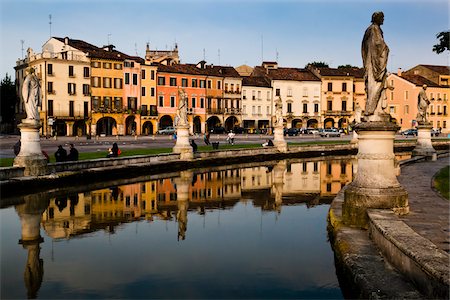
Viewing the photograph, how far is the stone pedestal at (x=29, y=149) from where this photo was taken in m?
20.5

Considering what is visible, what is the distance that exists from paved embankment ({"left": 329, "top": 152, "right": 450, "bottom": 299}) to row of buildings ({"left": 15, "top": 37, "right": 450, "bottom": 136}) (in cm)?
5570

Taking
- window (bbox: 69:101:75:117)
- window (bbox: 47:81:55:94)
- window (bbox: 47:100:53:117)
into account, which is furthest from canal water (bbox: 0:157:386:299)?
window (bbox: 69:101:75:117)

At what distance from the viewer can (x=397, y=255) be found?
25.8 ft

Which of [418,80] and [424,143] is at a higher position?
[418,80]

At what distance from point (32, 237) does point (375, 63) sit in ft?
31.2

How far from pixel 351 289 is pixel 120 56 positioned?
7199cm

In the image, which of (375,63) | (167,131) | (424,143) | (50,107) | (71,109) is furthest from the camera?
(167,131)

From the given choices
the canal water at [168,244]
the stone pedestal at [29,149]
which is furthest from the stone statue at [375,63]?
the stone pedestal at [29,149]

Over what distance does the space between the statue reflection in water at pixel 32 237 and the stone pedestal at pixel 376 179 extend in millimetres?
6569

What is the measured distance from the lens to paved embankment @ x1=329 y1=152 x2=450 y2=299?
6.58m

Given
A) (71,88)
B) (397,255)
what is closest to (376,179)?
(397,255)

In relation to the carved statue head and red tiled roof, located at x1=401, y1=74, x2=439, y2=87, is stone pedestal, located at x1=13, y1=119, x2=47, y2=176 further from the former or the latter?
red tiled roof, located at x1=401, y1=74, x2=439, y2=87

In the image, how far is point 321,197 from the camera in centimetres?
2144

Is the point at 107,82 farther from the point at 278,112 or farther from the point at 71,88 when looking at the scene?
the point at 278,112
